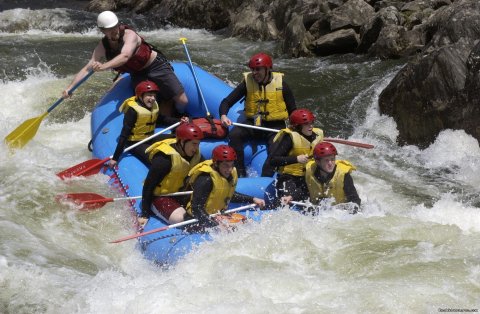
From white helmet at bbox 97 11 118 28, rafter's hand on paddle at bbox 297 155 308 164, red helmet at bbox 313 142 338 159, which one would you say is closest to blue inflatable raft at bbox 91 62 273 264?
rafter's hand on paddle at bbox 297 155 308 164

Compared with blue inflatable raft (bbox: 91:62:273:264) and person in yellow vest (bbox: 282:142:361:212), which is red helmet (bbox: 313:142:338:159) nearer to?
person in yellow vest (bbox: 282:142:361:212)

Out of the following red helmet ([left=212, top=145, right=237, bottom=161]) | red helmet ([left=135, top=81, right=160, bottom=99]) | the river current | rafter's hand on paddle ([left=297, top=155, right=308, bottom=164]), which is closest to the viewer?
the river current

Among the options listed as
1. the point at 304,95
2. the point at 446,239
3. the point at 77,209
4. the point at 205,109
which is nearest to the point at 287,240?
the point at 446,239

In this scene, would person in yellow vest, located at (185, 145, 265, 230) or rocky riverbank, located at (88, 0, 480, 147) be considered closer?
person in yellow vest, located at (185, 145, 265, 230)

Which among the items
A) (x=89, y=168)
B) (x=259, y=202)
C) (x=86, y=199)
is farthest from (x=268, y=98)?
(x=86, y=199)

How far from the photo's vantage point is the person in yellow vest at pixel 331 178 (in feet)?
17.3

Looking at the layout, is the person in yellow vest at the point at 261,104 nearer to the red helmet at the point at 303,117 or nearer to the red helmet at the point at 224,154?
the red helmet at the point at 303,117

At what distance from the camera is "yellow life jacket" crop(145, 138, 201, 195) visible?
5.29m

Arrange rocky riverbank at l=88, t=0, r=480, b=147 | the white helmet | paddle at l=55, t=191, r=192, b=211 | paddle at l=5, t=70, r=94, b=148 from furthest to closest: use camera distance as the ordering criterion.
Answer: rocky riverbank at l=88, t=0, r=480, b=147, paddle at l=5, t=70, r=94, b=148, the white helmet, paddle at l=55, t=191, r=192, b=211

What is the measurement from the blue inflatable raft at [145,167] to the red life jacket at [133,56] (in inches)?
12.1

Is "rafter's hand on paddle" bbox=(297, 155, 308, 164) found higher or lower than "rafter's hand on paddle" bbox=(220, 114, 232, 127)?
lower

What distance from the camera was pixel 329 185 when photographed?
532cm

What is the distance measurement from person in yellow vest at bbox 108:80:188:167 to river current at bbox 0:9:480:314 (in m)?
0.39

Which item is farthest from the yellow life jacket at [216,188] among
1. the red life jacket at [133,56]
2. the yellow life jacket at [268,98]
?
the red life jacket at [133,56]
